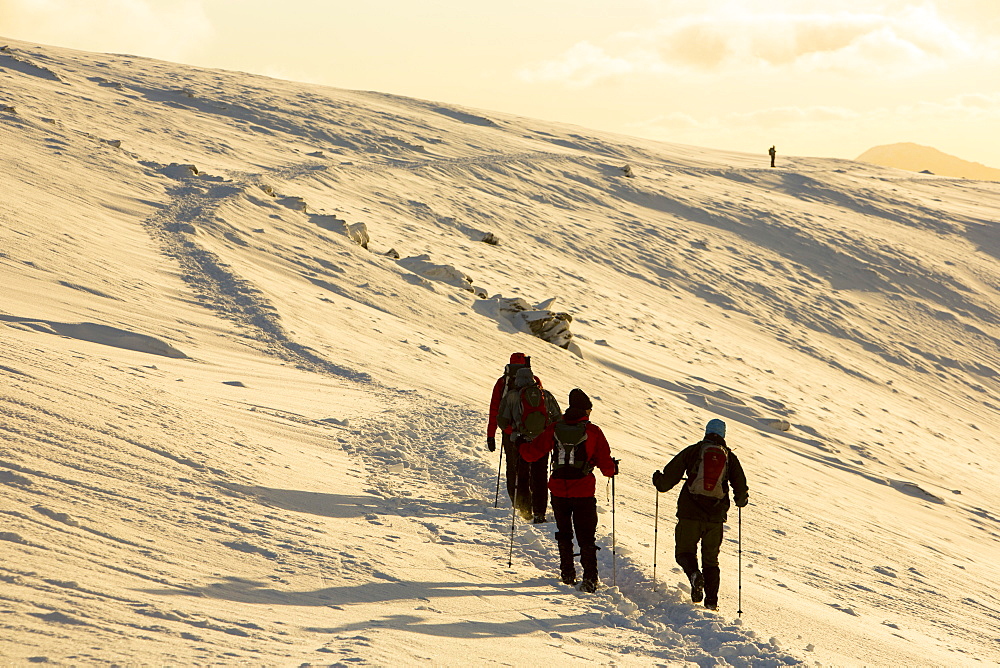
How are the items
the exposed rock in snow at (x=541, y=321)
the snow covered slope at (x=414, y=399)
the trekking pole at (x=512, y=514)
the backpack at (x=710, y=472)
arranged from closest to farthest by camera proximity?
the snow covered slope at (x=414, y=399), the backpack at (x=710, y=472), the trekking pole at (x=512, y=514), the exposed rock in snow at (x=541, y=321)

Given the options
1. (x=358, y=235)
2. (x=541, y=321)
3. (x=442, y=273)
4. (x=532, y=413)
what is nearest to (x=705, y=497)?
(x=532, y=413)

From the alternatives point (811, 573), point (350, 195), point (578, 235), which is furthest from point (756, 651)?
point (578, 235)

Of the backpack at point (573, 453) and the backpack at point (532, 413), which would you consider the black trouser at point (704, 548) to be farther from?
the backpack at point (532, 413)

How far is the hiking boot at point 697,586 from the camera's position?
19.0 feet

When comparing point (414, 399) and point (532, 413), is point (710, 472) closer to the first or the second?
point (532, 413)

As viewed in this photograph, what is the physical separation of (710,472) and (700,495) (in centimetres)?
21

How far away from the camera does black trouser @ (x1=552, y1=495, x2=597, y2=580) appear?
226 inches

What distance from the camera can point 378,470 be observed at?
7465 mm

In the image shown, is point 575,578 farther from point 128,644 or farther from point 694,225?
point 694,225

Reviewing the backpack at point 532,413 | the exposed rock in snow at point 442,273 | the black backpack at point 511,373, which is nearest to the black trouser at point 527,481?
the backpack at point 532,413

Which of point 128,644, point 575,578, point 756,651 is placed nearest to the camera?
point 128,644

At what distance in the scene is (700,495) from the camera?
5730 millimetres

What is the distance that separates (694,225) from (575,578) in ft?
91.9

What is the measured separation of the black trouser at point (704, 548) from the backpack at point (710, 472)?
0.89 feet
